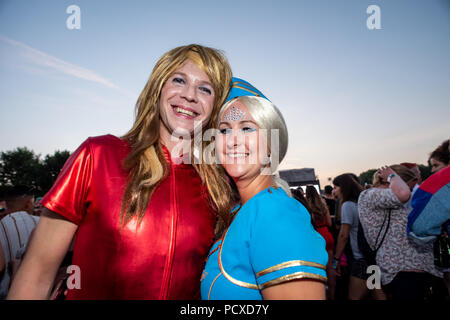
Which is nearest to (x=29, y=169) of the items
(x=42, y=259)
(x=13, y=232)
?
(x=13, y=232)

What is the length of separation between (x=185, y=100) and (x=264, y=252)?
1.29 metres

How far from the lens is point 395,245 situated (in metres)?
3.99

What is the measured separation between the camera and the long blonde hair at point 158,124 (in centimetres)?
184

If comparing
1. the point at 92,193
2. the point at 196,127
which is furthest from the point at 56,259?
the point at 196,127

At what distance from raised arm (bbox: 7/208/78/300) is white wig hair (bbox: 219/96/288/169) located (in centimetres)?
143

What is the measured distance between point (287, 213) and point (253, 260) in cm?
34

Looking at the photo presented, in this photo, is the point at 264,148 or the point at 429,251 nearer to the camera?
the point at 264,148

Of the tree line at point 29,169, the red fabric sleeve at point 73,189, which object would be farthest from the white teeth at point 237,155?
the tree line at point 29,169

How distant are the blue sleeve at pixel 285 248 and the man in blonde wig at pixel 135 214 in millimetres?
563

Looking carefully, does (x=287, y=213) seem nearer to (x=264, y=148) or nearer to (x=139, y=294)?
(x=264, y=148)

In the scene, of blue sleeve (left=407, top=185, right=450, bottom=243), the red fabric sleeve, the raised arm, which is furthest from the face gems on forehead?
blue sleeve (left=407, top=185, right=450, bottom=243)

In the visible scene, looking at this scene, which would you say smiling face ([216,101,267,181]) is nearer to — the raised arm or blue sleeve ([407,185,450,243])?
the raised arm

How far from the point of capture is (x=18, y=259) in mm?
3344

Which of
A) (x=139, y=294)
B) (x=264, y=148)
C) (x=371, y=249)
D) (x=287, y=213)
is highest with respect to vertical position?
(x=264, y=148)
